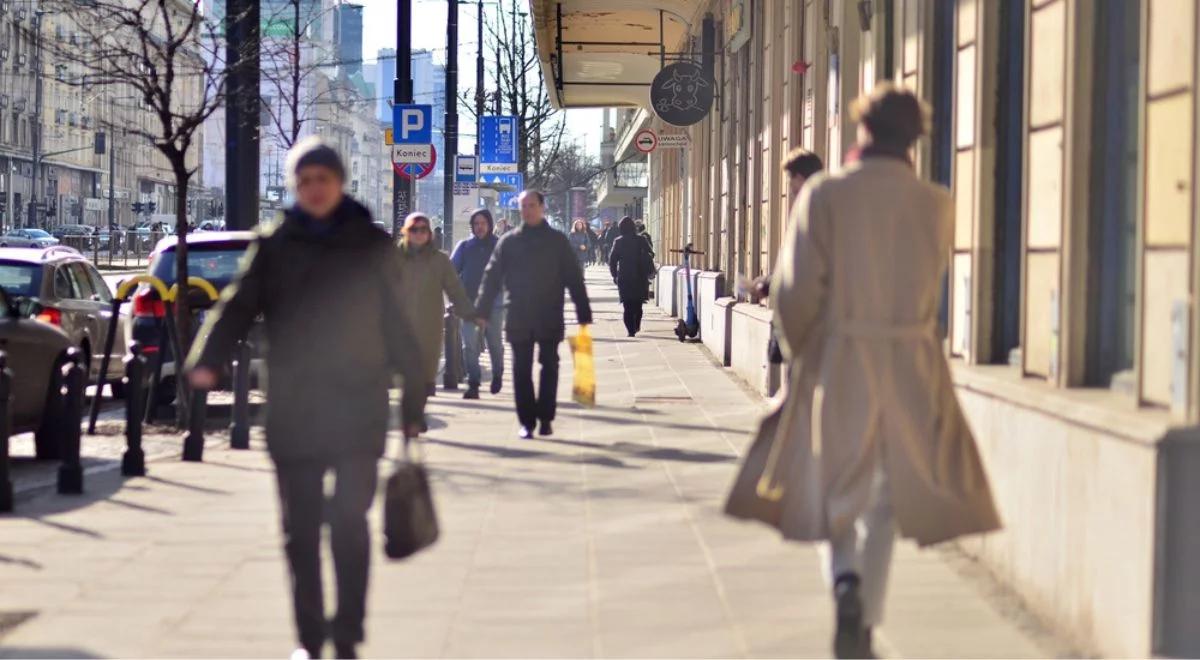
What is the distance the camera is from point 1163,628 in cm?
556

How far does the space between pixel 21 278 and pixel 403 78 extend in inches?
353

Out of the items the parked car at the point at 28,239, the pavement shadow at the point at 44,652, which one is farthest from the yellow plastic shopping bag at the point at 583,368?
the parked car at the point at 28,239

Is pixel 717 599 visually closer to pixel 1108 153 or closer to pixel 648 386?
pixel 1108 153

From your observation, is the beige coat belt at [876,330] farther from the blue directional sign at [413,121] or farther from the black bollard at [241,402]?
the blue directional sign at [413,121]

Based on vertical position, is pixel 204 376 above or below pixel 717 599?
above

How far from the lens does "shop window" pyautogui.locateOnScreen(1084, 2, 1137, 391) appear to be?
22.8 ft

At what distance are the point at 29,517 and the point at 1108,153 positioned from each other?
5.78 m

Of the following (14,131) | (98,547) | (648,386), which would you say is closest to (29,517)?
(98,547)

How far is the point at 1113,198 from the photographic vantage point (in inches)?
280

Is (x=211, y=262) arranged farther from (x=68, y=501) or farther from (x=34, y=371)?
(x=68, y=501)

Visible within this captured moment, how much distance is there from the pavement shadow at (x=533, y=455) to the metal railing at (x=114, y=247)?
53.3 meters

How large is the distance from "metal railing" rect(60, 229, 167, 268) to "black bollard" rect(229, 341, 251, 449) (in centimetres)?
5299

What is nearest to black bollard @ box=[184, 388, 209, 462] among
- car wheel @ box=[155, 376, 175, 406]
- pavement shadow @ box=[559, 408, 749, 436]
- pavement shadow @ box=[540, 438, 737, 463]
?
pavement shadow @ box=[540, 438, 737, 463]

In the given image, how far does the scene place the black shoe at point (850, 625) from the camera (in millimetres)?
6055
